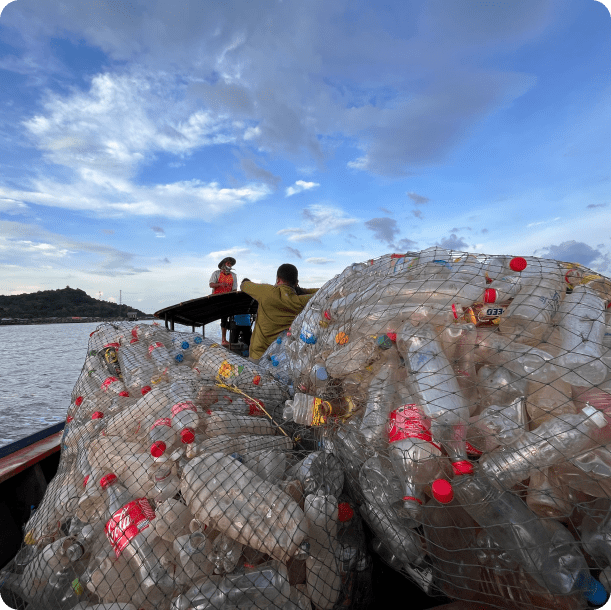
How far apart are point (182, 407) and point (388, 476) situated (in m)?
1.03

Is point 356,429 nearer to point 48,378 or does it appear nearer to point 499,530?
point 499,530

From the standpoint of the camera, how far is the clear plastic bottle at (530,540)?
4.00ft

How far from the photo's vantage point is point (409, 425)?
1.44 m

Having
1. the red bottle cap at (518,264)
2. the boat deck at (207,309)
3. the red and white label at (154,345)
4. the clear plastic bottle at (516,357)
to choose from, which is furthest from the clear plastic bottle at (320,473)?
the boat deck at (207,309)

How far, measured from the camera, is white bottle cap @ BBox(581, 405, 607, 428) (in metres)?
1.26

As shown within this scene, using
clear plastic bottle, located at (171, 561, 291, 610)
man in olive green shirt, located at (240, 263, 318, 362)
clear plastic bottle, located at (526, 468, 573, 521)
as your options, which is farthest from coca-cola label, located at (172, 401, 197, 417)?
man in olive green shirt, located at (240, 263, 318, 362)

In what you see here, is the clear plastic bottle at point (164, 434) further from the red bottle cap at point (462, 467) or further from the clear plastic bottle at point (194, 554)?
the red bottle cap at point (462, 467)

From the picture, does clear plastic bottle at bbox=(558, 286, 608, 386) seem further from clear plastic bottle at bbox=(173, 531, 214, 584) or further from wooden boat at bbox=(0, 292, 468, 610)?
clear plastic bottle at bbox=(173, 531, 214, 584)

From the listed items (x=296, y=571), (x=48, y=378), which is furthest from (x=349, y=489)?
(x=48, y=378)

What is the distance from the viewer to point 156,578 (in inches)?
54.5

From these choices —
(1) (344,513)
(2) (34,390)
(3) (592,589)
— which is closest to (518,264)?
(3) (592,589)

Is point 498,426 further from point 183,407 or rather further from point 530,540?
point 183,407

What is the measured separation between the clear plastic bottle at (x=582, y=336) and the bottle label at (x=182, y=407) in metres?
1.61

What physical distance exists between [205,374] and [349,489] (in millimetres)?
Result: 1366
